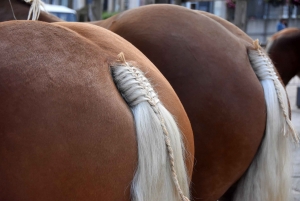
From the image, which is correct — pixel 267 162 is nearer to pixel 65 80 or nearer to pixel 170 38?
pixel 170 38

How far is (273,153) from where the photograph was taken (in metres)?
1.81

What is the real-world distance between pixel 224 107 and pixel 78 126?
0.83 m

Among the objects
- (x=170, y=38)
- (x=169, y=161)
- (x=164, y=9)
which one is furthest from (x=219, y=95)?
(x=169, y=161)

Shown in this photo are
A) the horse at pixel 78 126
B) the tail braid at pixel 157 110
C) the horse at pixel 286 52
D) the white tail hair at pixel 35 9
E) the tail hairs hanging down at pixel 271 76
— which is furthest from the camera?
the horse at pixel 286 52

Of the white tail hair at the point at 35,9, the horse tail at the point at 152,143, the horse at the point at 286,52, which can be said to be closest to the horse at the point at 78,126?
the horse tail at the point at 152,143

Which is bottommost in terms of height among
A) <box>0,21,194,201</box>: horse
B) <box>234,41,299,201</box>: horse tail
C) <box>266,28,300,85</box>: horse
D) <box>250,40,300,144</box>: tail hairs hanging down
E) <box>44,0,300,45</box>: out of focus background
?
<box>44,0,300,45</box>: out of focus background

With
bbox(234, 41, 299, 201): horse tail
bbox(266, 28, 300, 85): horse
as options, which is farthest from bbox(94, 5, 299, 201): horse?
bbox(266, 28, 300, 85): horse

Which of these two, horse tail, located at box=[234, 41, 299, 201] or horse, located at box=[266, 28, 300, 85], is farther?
horse, located at box=[266, 28, 300, 85]

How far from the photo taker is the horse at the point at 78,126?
106 centimetres

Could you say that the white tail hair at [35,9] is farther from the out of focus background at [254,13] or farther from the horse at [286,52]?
the out of focus background at [254,13]

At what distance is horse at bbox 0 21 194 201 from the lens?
106cm

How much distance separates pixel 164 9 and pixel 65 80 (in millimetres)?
954

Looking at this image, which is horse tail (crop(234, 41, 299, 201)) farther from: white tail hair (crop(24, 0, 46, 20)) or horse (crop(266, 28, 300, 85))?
horse (crop(266, 28, 300, 85))

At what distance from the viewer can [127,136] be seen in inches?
44.6
